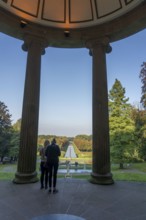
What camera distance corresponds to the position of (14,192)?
4.89 m

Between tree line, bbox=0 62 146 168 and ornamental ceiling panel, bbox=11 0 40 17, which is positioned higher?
ornamental ceiling panel, bbox=11 0 40 17

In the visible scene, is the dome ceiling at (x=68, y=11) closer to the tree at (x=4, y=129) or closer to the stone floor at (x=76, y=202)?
the stone floor at (x=76, y=202)

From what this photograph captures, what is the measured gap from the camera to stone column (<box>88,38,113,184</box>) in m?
6.38

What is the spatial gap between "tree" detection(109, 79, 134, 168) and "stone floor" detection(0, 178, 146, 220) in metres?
11.4

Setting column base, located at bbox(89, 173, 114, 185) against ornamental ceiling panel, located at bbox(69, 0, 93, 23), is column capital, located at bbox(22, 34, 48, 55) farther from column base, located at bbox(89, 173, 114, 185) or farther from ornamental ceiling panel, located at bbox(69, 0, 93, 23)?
Result: column base, located at bbox(89, 173, 114, 185)

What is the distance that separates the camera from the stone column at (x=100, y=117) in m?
6.38

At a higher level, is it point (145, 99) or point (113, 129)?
point (145, 99)

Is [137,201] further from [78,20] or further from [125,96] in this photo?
[125,96]

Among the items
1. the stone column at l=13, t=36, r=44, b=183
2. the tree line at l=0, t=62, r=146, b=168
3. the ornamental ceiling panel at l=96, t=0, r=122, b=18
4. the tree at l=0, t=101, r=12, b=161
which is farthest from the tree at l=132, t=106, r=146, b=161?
the tree at l=0, t=101, r=12, b=161

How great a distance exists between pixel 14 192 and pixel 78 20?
7.69 meters

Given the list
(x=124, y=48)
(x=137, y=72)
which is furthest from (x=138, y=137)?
(x=124, y=48)

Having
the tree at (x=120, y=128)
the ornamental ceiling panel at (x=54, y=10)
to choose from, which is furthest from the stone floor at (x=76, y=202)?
the tree at (x=120, y=128)

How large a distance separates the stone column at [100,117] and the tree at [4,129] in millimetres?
20647

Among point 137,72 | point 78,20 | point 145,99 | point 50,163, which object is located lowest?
point 50,163
